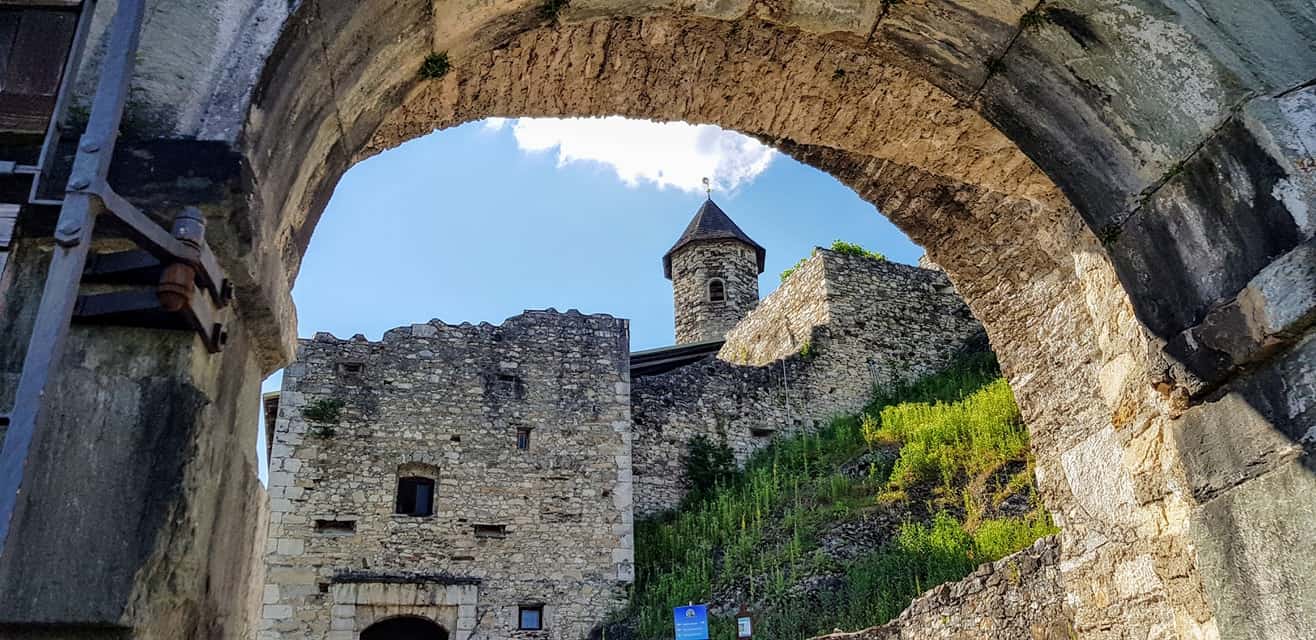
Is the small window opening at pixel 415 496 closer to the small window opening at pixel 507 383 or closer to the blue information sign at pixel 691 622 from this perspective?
the small window opening at pixel 507 383

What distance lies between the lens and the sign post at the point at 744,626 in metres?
12.5

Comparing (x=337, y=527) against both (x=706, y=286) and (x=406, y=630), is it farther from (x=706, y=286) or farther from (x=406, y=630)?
(x=706, y=286)

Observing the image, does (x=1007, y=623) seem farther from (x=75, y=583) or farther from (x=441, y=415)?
(x=441, y=415)

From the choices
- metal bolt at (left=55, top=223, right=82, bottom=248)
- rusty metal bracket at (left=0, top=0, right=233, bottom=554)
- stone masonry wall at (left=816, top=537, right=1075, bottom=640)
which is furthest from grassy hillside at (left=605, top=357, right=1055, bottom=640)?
metal bolt at (left=55, top=223, right=82, bottom=248)

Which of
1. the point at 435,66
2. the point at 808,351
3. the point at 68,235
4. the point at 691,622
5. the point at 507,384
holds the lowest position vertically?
the point at 68,235

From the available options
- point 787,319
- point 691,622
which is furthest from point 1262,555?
point 787,319

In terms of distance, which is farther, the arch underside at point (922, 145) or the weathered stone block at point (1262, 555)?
the arch underside at point (922, 145)

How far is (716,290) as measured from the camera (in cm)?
3197

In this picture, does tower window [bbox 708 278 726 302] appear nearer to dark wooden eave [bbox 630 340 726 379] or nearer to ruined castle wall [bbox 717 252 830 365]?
ruined castle wall [bbox 717 252 830 365]

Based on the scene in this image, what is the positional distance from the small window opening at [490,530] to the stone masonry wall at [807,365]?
2.58 m

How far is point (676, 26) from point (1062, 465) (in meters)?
2.54

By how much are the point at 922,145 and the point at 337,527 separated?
44.7 ft

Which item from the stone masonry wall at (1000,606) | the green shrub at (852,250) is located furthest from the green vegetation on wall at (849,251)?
the stone masonry wall at (1000,606)

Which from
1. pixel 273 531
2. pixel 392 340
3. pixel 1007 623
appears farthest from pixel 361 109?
pixel 392 340
